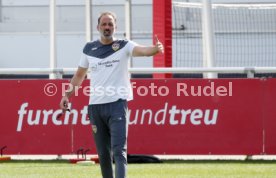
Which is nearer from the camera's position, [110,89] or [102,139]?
[110,89]

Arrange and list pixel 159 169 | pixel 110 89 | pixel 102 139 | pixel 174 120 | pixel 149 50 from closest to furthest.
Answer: pixel 149 50 → pixel 110 89 → pixel 102 139 → pixel 159 169 → pixel 174 120

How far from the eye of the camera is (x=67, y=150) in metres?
16.1

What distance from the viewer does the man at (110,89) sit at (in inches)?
404

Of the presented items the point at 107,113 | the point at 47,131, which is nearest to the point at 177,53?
the point at 47,131

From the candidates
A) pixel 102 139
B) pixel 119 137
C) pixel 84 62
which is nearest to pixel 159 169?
pixel 102 139

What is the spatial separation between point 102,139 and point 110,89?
555mm

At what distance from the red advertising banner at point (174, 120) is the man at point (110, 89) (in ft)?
17.8

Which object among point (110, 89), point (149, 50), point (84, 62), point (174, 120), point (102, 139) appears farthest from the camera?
point (174, 120)

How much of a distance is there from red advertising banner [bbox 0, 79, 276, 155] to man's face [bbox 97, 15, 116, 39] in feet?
18.9

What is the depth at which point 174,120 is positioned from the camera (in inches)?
630

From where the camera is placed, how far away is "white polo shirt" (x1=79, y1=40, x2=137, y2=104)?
10391mm

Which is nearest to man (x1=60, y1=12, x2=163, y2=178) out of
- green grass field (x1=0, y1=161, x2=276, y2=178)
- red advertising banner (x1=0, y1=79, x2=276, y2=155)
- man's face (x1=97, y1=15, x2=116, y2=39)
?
man's face (x1=97, y1=15, x2=116, y2=39)

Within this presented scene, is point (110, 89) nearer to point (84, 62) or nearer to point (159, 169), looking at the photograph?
point (84, 62)

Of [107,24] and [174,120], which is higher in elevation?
[107,24]
